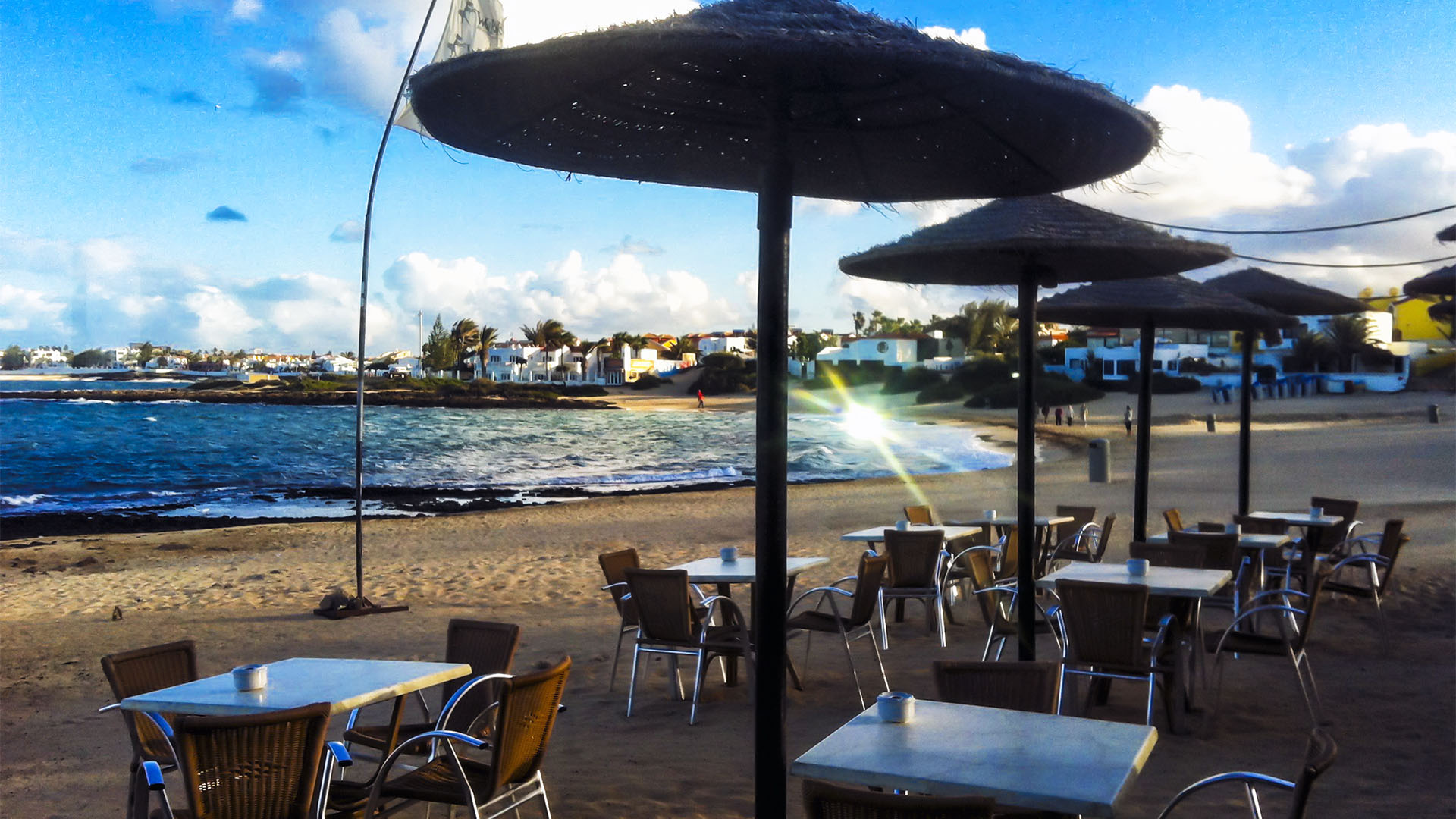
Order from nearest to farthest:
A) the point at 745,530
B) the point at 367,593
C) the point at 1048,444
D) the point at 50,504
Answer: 1. the point at 367,593
2. the point at 745,530
3. the point at 50,504
4. the point at 1048,444

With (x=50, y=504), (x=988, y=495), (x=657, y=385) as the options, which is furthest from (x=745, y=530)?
(x=657, y=385)

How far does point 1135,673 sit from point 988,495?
19.1 meters

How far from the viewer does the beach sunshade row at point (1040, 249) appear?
487 centimetres

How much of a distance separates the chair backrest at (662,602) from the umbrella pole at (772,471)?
2183 millimetres

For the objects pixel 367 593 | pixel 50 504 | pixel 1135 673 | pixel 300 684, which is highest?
pixel 300 684

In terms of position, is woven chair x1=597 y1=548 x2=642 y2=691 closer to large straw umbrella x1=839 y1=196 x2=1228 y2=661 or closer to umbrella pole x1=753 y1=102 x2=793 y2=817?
large straw umbrella x1=839 y1=196 x2=1228 y2=661

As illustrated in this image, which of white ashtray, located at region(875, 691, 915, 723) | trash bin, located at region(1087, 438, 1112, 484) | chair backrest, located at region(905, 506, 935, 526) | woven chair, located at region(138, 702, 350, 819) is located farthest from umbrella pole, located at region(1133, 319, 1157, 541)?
trash bin, located at region(1087, 438, 1112, 484)

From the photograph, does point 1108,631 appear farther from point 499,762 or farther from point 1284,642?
point 499,762

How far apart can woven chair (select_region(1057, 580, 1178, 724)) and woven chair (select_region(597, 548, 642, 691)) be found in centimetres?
236

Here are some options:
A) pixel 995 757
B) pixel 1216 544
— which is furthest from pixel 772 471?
pixel 1216 544

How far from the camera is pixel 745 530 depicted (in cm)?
1662

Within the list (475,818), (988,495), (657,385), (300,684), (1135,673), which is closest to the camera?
(475,818)

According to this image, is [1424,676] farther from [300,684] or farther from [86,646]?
[86,646]

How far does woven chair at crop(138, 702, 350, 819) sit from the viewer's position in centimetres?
265
